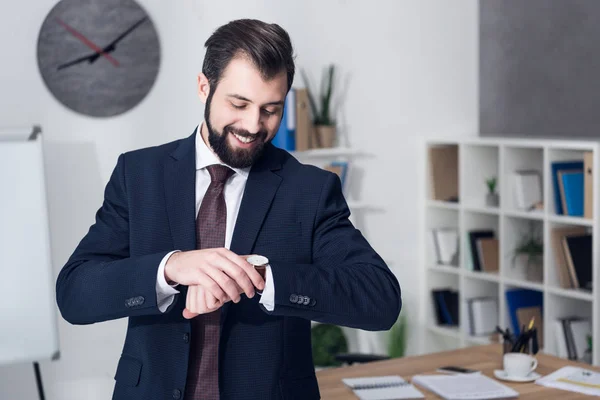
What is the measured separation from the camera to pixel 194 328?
1.66 meters

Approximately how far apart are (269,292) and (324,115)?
3.17 m

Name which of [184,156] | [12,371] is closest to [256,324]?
[184,156]

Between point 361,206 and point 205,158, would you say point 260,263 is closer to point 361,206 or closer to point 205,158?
point 205,158

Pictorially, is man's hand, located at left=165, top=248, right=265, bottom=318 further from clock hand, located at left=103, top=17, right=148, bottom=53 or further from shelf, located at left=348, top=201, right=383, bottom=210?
shelf, located at left=348, top=201, right=383, bottom=210

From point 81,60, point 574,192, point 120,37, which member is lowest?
point 574,192

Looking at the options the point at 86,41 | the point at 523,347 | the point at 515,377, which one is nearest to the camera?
the point at 515,377

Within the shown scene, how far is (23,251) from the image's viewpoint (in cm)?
348

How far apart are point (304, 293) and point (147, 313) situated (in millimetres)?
297

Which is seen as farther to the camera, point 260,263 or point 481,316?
point 481,316

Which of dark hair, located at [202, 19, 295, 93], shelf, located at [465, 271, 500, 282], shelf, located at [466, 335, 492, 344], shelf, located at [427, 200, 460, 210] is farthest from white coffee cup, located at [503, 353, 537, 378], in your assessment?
shelf, located at [427, 200, 460, 210]

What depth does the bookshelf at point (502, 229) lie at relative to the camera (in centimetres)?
430

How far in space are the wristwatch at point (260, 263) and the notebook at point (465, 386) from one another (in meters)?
1.21

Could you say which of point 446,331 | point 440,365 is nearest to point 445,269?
point 446,331

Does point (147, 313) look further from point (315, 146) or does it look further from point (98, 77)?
point (315, 146)
